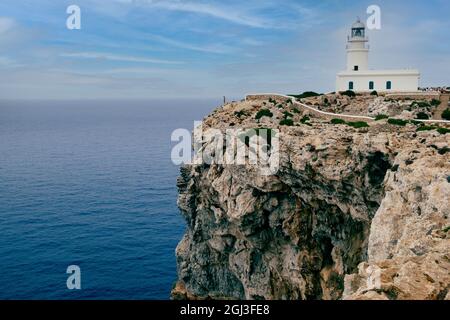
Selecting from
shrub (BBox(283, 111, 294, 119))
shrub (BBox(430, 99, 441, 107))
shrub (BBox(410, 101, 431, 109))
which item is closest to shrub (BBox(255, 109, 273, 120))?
shrub (BBox(283, 111, 294, 119))

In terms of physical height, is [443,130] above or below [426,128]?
below

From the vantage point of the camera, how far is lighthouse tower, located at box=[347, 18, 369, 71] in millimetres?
59250

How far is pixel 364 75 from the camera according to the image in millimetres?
56719

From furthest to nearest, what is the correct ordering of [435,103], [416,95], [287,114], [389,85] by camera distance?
[389,85]
[416,95]
[435,103]
[287,114]

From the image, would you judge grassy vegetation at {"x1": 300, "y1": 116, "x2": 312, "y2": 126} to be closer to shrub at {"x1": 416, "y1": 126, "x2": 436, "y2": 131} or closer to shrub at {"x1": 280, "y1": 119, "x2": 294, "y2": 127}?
shrub at {"x1": 280, "y1": 119, "x2": 294, "y2": 127}

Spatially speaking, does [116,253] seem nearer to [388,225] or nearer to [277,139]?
[277,139]

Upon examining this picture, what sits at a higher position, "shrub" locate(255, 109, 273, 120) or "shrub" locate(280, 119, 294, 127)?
"shrub" locate(255, 109, 273, 120)

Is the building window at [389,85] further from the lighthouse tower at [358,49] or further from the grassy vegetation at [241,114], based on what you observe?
the grassy vegetation at [241,114]

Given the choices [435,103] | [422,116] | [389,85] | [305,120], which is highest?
[389,85]

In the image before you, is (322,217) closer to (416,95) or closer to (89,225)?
(416,95)

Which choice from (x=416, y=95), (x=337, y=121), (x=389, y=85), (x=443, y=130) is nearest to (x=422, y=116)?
(x=337, y=121)

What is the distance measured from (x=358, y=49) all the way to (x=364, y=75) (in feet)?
14.8
